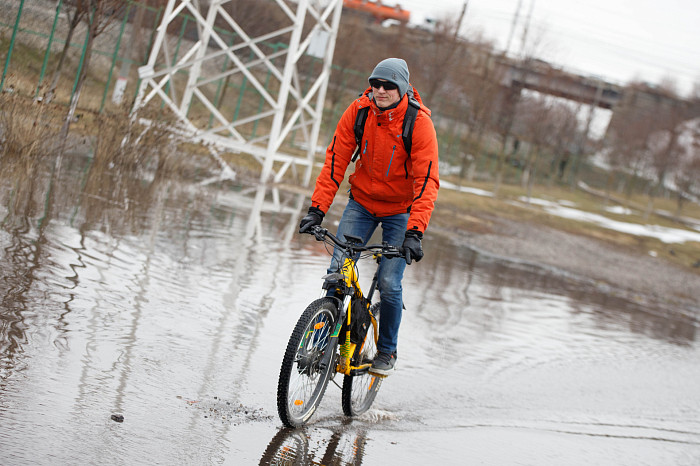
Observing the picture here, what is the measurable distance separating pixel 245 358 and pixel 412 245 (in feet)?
5.81

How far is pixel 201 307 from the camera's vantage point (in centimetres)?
706

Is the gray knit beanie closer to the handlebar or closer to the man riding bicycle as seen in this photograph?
the man riding bicycle

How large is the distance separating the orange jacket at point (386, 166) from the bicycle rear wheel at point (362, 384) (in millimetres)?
824

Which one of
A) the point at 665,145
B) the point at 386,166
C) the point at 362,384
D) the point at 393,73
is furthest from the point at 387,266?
the point at 665,145

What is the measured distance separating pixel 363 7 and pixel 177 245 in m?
70.0

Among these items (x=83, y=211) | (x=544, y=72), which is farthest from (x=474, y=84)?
(x=83, y=211)

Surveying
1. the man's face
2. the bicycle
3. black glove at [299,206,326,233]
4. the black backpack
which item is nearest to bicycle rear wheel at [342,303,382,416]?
the bicycle

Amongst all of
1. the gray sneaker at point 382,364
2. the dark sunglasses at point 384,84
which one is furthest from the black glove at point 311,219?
the gray sneaker at point 382,364

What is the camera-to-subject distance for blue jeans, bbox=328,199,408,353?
5.43m

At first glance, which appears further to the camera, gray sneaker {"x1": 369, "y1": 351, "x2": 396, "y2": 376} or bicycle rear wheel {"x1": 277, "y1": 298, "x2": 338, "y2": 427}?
gray sneaker {"x1": 369, "y1": 351, "x2": 396, "y2": 376}

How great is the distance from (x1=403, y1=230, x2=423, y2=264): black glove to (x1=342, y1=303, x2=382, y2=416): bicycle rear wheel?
0.79 meters

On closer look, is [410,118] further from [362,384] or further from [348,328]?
[362,384]

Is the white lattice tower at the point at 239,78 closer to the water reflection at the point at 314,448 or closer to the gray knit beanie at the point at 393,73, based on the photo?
the gray knit beanie at the point at 393,73

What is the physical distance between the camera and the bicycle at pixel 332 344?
4547mm
